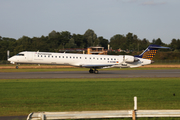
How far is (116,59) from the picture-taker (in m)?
31.6

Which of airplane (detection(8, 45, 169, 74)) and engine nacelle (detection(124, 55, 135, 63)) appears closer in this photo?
airplane (detection(8, 45, 169, 74))

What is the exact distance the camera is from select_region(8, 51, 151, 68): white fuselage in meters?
29.1

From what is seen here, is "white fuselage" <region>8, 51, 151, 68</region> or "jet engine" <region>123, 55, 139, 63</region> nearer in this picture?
"white fuselage" <region>8, 51, 151, 68</region>

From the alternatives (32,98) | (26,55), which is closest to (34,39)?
(26,55)

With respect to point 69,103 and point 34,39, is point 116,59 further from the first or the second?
point 34,39

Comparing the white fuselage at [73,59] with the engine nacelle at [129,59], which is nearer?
the white fuselage at [73,59]

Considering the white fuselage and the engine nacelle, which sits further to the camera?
the engine nacelle

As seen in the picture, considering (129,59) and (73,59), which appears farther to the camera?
(129,59)

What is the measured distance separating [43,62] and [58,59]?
6.89ft

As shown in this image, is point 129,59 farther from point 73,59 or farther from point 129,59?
point 73,59

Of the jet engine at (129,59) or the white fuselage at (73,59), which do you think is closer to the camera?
the white fuselage at (73,59)

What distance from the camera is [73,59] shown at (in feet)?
96.8

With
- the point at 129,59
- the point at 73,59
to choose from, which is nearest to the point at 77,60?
the point at 73,59

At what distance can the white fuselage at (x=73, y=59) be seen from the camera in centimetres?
2909
